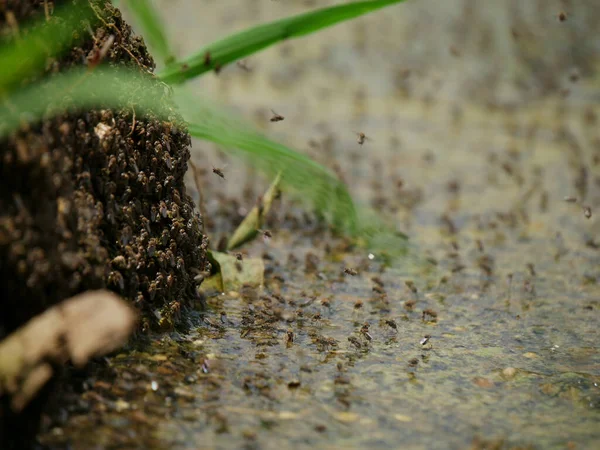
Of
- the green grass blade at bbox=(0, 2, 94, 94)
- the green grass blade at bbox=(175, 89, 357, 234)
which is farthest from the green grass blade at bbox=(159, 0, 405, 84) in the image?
the green grass blade at bbox=(0, 2, 94, 94)

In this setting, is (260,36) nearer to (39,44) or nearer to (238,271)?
(238,271)

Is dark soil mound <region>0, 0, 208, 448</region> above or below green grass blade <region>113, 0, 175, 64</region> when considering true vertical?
below

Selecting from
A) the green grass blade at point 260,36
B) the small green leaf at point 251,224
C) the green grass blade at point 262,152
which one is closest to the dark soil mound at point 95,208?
the green grass blade at point 262,152

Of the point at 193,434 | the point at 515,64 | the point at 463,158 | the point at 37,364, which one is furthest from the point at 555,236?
the point at 515,64

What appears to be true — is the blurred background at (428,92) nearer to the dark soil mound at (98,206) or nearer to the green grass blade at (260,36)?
the green grass blade at (260,36)

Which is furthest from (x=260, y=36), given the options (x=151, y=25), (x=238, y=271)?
(x=238, y=271)

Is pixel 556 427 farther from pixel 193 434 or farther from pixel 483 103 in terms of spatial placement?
pixel 483 103

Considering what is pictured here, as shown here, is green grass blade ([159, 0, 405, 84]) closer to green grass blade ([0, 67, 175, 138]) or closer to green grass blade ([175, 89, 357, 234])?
green grass blade ([175, 89, 357, 234])
